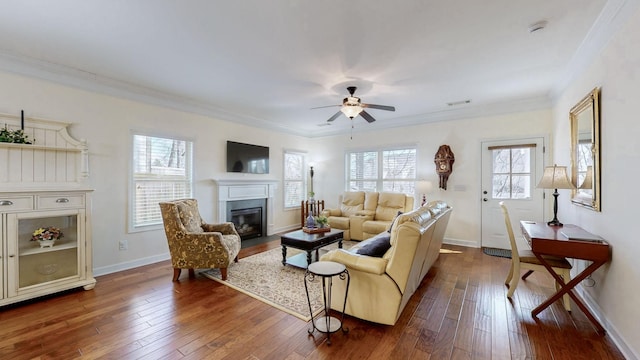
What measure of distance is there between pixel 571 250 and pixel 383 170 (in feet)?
13.0

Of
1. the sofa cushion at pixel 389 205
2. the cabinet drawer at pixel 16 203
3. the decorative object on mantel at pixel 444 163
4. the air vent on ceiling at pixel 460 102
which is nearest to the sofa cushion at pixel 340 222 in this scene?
the sofa cushion at pixel 389 205

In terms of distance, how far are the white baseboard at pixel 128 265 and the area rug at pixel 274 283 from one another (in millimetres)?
1128

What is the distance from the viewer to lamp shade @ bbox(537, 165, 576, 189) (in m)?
2.95

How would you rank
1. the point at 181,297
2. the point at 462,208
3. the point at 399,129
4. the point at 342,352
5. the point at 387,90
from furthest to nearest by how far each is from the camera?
the point at 399,129 < the point at 462,208 < the point at 387,90 < the point at 181,297 < the point at 342,352

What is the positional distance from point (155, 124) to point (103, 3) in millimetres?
2359

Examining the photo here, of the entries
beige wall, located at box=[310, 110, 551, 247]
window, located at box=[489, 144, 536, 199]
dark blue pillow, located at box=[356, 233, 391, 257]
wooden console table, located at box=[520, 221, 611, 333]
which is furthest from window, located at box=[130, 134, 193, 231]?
window, located at box=[489, 144, 536, 199]

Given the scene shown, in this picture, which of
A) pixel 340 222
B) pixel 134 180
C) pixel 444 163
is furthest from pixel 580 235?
Result: pixel 134 180

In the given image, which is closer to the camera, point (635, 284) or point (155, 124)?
point (635, 284)

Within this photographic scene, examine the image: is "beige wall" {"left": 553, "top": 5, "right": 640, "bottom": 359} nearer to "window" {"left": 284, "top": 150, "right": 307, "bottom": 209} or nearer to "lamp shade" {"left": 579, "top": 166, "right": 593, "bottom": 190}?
"lamp shade" {"left": 579, "top": 166, "right": 593, "bottom": 190}

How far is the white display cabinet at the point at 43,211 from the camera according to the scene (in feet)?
8.82

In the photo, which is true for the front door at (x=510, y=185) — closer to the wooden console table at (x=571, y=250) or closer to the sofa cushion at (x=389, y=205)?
the sofa cushion at (x=389, y=205)

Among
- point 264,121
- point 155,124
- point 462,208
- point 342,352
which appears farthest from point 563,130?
point 155,124

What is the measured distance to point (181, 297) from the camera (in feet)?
9.66

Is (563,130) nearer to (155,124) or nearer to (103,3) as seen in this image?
(103,3)
